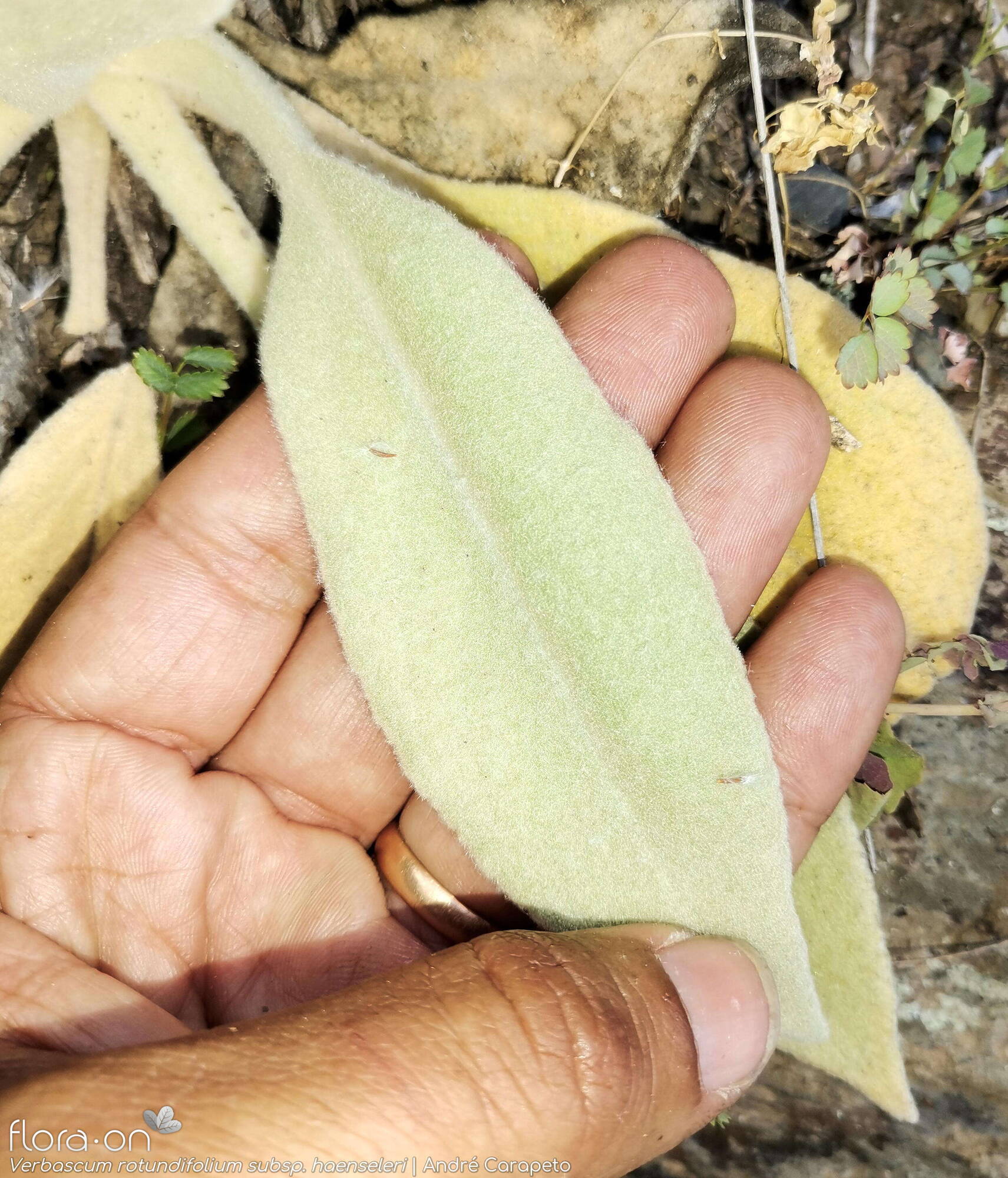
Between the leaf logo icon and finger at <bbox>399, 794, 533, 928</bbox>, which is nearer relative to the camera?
the leaf logo icon

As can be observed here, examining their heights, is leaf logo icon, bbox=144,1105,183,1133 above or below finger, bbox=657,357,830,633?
below

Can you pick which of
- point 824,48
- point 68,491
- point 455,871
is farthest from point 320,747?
point 824,48

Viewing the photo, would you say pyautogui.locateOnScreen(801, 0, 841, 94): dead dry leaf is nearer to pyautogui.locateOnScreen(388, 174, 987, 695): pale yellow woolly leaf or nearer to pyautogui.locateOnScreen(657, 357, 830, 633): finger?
pyautogui.locateOnScreen(388, 174, 987, 695): pale yellow woolly leaf

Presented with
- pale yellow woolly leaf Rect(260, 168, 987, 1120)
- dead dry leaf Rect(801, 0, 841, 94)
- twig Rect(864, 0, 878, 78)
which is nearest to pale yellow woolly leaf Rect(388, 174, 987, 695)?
pale yellow woolly leaf Rect(260, 168, 987, 1120)

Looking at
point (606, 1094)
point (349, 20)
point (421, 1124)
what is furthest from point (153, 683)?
point (349, 20)

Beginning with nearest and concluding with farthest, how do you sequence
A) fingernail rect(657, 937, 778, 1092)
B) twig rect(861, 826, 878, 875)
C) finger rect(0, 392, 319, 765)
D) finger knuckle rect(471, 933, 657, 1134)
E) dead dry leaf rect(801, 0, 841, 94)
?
1. finger knuckle rect(471, 933, 657, 1134)
2. fingernail rect(657, 937, 778, 1092)
3. dead dry leaf rect(801, 0, 841, 94)
4. finger rect(0, 392, 319, 765)
5. twig rect(861, 826, 878, 875)

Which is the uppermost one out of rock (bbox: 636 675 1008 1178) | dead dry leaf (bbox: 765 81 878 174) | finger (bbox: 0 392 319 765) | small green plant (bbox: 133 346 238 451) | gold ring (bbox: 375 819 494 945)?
dead dry leaf (bbox: 765 81 878 174)

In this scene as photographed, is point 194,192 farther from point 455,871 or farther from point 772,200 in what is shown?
point 455,871
